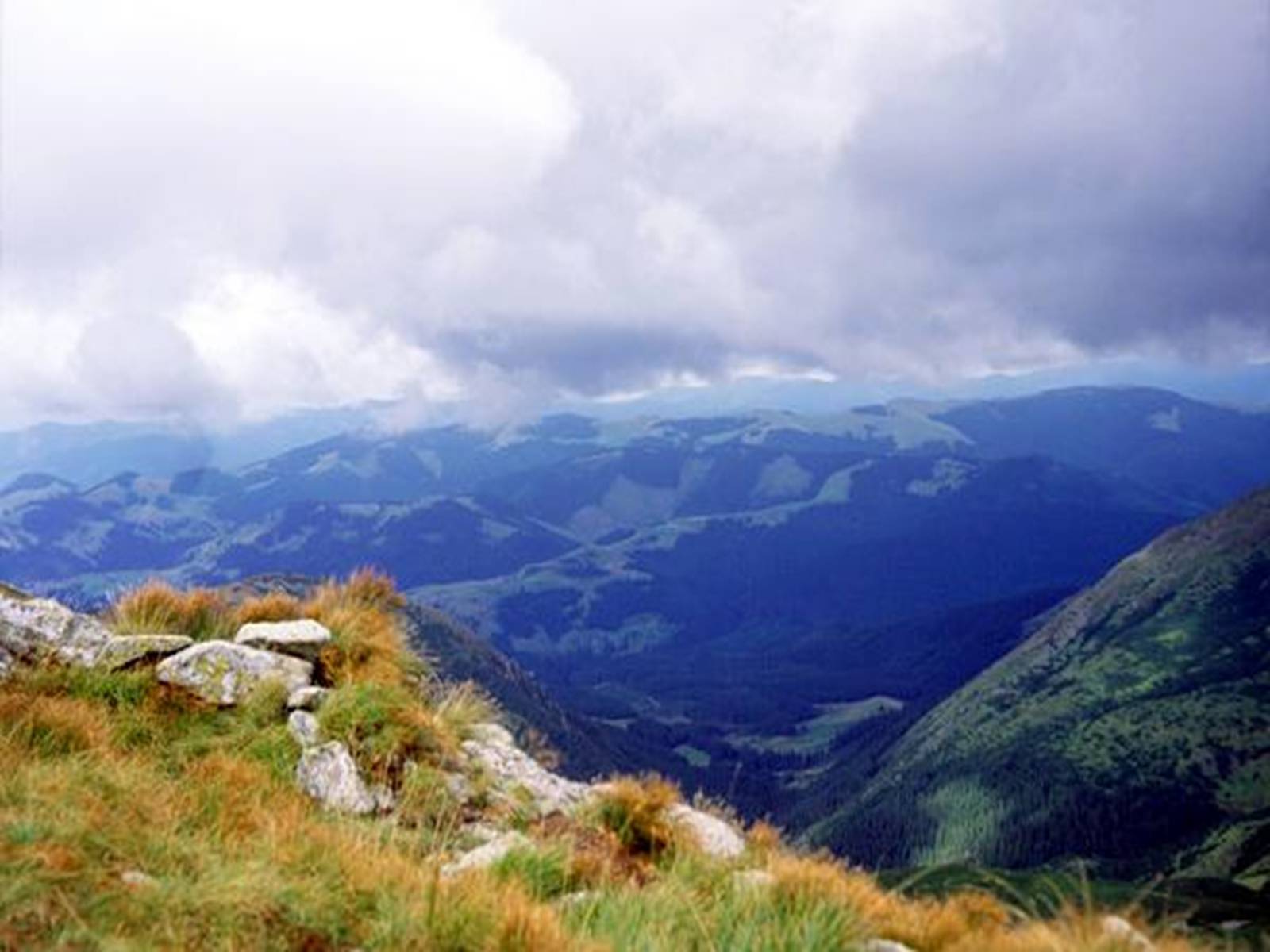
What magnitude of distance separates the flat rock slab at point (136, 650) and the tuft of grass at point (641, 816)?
275 inches

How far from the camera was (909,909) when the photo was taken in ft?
30.2

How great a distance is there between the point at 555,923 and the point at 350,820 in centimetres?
408

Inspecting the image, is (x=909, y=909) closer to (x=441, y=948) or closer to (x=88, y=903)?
(x=441, y=948)

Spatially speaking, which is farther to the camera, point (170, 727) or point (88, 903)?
point (170, 727)

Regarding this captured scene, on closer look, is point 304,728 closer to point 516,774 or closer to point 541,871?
point 516,774

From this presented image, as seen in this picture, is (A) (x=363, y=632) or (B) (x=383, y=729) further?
(A) (x=363, y=632)

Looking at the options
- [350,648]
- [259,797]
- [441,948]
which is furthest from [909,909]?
[350,648]

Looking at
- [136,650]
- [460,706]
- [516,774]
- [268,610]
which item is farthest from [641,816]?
[268,610]

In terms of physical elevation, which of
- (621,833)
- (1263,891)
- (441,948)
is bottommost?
(1263,891)

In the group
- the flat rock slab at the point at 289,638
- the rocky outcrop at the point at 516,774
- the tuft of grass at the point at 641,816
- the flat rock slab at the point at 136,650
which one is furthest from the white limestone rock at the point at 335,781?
the flat rock slab at the point at 136,650

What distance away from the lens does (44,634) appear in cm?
1438

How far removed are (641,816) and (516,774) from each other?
254 centimetres

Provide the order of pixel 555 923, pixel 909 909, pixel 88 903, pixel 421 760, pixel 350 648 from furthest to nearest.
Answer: pixel 350 648, pixel 421 760, pixel 909 909, pixel 555 923, pixel 88 903

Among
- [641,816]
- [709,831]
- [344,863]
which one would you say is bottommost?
[709,831]
